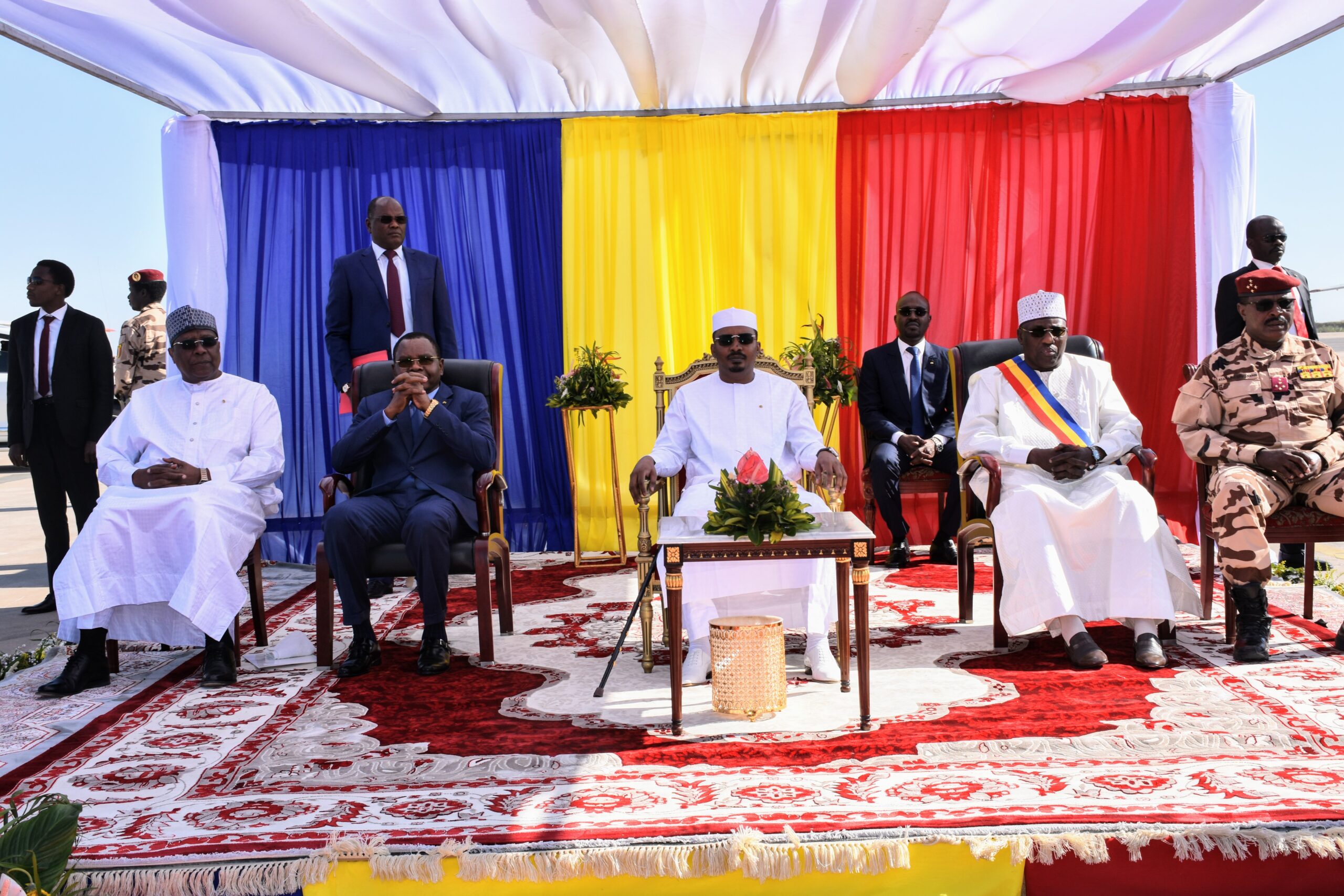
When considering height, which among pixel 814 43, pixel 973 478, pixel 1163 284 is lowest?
pixel 973 478

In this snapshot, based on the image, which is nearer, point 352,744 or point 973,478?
point 352,744

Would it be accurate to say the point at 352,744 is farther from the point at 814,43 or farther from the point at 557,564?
the point at 814,43

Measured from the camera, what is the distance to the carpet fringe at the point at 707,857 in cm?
261

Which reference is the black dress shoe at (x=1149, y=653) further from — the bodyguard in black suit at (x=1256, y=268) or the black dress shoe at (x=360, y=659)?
the black dress shoe at (x=360, y=659)

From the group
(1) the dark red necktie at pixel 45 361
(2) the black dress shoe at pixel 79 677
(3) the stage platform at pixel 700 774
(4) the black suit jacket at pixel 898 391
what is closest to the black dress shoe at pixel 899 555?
(4) the black suit jacket at pixel 898 391

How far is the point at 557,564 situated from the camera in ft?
24.2

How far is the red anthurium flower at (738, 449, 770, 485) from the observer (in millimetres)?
3676

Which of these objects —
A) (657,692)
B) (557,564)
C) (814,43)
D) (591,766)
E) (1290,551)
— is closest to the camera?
(591,766)

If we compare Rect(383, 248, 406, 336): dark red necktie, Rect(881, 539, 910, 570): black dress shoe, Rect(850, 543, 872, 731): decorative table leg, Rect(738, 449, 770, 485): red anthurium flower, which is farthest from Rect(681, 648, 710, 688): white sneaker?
Rect(383, 248, 406, 336): dark red necktie

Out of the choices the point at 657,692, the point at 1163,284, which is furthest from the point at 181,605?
the point at 1163,284

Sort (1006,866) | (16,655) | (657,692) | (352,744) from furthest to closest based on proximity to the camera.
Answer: (16,655), (657,692), (352,744), (1006,866)

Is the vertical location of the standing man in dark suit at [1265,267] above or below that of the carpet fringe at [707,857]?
above

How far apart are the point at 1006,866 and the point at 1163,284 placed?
6.14m

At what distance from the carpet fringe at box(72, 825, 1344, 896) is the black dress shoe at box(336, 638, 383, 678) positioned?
6.37 feet
